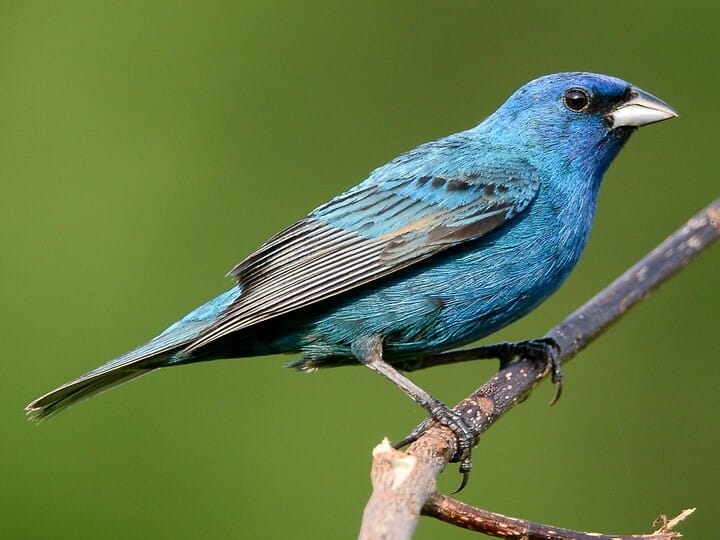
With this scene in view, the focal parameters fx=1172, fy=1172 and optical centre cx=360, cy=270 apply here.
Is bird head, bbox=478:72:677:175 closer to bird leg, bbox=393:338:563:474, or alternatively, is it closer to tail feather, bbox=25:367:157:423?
bird leg, bbox=393:338:563:474

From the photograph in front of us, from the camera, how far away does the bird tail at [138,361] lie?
448 centimetres

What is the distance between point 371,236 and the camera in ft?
14.7

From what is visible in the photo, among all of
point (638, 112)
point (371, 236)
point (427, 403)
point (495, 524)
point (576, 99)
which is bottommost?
point (495, 524)

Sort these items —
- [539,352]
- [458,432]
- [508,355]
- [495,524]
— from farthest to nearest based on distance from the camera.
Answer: [508,355] → [539,352] → [458,432] → [495,524]

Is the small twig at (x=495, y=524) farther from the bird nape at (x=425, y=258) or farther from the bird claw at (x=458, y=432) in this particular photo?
the bird nape at (x=425, y=258)

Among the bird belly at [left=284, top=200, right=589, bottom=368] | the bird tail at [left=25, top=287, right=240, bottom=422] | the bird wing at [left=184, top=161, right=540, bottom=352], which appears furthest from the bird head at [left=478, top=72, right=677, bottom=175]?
the bird tail at [left=25, top=287, right=240, bottom=422]

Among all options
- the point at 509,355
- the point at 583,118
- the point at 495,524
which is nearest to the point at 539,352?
the point at 509,355

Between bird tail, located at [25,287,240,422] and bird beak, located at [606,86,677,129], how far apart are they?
1.66 metres

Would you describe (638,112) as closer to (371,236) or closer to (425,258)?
(425,258)

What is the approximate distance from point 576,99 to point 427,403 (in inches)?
57.7

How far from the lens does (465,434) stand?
3.97m

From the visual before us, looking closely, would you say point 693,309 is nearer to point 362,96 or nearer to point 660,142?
point 660,142

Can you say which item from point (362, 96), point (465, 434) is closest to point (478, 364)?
point (362, 96)

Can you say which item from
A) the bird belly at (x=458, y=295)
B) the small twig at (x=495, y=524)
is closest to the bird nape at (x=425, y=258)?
the bird belly at (x=458, y=295)
